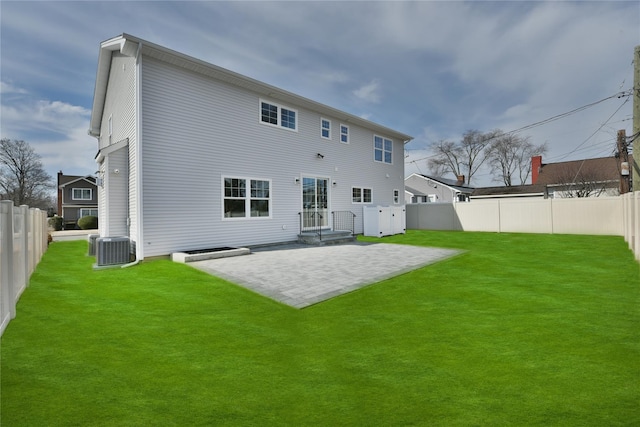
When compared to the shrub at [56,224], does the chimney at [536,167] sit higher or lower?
higher

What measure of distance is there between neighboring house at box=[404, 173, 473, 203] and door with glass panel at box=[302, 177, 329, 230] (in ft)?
64.4

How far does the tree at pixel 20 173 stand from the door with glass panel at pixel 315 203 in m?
40.6

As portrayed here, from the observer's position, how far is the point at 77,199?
36.2 m

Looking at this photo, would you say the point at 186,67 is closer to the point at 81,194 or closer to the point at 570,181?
the point at 570,181

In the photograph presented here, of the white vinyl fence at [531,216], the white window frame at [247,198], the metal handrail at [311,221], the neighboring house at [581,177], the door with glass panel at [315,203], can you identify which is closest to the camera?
the white window frame at [247,198]

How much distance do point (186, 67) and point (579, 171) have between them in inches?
1257

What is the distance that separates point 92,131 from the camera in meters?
16.5

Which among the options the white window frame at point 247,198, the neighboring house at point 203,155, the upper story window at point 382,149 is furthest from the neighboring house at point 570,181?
the white window frame at point 247,198

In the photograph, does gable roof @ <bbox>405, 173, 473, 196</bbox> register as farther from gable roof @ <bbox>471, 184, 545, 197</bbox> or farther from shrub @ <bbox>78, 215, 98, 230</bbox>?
shrub @ <bbox>78, 215, 98, 230</bbox>

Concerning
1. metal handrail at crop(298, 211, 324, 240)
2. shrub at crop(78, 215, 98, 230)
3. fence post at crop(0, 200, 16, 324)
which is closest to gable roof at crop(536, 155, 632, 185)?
metal handrail at crop(298, 211, 324, 240)

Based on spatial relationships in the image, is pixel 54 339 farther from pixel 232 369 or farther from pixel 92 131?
pixel 92 131

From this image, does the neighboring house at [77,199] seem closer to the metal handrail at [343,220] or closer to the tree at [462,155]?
the metal handrail at [343,220]

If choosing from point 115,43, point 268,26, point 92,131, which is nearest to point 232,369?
point 115,43

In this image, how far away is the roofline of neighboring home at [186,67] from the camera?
8.55 m
